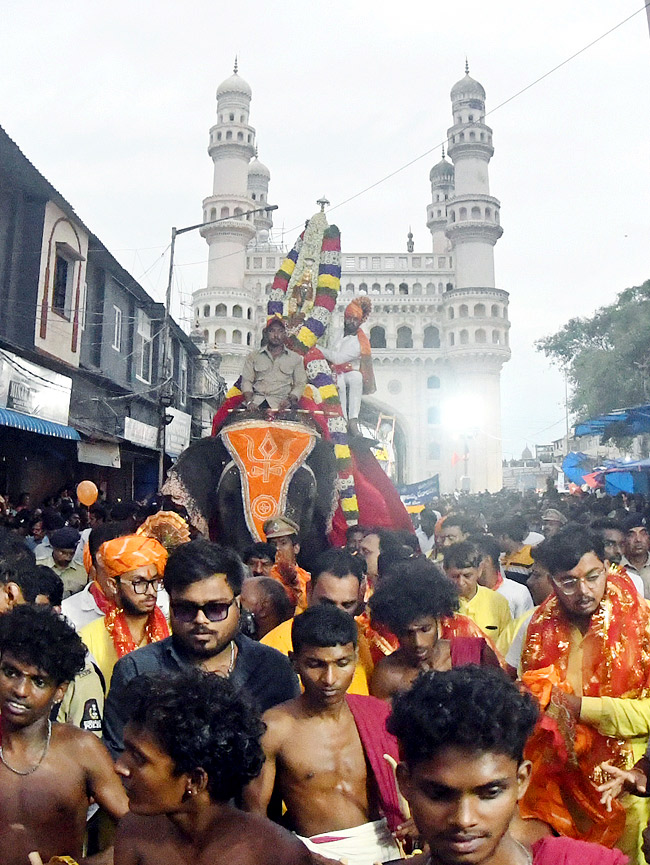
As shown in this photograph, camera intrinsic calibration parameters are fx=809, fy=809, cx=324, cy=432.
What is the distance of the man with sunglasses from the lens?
9.53ft

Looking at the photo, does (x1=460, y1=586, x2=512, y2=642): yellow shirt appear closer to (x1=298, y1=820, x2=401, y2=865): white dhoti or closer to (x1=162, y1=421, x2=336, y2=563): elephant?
(x1=298, y1=820, x2=401, y2=865): white dhoti

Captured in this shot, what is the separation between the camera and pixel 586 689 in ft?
10.6

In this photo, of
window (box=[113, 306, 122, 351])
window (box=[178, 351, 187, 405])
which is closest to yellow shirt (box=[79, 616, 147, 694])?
window (box=[113, 306, 122, 351])

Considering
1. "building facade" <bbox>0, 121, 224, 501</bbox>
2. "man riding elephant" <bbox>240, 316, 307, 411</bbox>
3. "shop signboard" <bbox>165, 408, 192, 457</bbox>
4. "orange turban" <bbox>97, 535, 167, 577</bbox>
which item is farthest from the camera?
"shop signboard" <bbox>165, 408, 192, 457</bbox>

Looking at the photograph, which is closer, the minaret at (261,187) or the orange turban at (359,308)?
the orange turban at (359,308)

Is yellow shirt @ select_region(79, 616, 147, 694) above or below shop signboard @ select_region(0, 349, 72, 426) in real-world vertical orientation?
below

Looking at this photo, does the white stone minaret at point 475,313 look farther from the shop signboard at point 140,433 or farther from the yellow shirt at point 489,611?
the yellow shirt at point 489,611

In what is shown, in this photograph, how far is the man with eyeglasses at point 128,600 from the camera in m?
3.56

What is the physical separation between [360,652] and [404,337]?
5146 cm

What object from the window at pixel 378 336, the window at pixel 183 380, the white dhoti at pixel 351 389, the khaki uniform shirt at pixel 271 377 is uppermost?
the window at pixel 378 336

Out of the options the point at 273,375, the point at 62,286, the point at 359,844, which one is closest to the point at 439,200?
the point at 62,286

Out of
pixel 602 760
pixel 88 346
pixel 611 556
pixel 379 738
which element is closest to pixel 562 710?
pixel 602 760

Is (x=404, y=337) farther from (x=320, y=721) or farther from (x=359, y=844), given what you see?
(x=359, y=844)

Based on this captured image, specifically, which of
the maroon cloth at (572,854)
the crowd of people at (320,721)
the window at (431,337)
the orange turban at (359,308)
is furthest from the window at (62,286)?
the window at (431,337)
